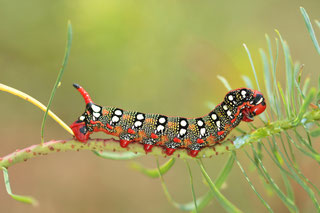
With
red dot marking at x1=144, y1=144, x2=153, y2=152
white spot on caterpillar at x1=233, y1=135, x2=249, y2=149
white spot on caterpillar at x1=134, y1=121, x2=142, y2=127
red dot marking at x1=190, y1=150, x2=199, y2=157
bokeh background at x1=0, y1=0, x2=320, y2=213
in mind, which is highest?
bokeh background at x1=0, y1=0, x2=320, y2=213

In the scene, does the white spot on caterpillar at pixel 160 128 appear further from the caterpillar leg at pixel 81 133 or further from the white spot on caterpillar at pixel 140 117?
the caterpillar leg at pixel 81 133

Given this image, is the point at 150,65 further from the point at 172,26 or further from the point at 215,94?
the point at 215,94

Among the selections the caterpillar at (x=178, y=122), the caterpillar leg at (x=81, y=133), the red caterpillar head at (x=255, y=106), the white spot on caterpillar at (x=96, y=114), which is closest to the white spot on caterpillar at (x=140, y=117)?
the caterpillar at (x=178, y=122)

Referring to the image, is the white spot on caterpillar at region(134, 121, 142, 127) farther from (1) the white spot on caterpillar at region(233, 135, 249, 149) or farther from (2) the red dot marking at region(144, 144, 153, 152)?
(1) the white spot on caterpillar at region(233, 135, 249, 149)

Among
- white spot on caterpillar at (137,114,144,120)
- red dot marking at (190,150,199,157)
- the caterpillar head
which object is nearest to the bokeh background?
the caterpillar head

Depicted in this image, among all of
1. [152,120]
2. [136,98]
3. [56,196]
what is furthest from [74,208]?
[152,120]

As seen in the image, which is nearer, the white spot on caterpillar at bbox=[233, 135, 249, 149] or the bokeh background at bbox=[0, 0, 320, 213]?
the white spot on caterpillar at bbox=[233, 135, 249, 149]
